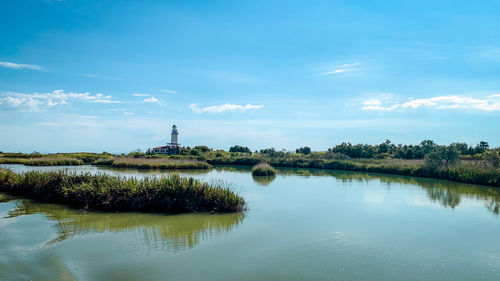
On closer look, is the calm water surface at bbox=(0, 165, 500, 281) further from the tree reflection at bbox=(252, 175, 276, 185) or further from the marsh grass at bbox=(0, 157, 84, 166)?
the marsh grass at bbox=(0, 157, 84, 166)

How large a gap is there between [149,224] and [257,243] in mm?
3639

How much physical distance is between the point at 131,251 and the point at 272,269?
3.28 m

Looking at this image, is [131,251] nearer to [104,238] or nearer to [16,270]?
[104,238]

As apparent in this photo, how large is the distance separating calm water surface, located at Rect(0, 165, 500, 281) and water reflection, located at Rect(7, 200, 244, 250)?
1.2 inches

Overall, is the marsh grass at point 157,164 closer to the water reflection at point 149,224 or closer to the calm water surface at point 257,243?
the calm water surface at point 257,243

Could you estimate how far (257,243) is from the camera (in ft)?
28.3

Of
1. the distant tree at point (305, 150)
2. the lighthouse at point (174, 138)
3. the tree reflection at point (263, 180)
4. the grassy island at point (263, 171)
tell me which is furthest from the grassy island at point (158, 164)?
the lighthouse at point (174, 138)

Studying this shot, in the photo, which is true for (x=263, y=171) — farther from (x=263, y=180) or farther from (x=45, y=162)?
(x=45, y=162)

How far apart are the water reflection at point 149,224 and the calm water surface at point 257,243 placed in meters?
0.03

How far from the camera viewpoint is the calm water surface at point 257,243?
671 centimetres

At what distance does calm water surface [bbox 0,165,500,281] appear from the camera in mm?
6707

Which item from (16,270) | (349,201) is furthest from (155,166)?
(16,270)

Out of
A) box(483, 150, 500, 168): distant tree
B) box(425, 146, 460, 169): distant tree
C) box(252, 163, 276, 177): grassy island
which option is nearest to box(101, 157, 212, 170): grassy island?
box(252, 163, 276, 177): grassy island

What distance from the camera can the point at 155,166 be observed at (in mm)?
34000
